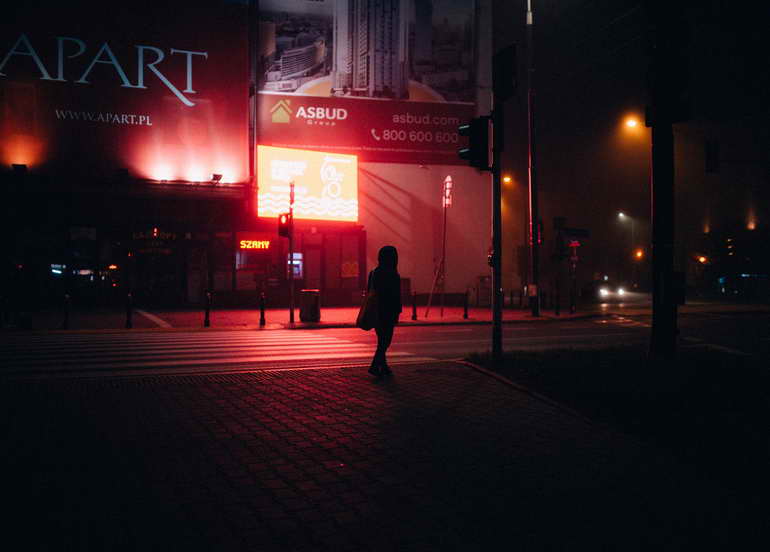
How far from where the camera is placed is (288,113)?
29969mm

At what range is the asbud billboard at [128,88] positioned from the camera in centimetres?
2569

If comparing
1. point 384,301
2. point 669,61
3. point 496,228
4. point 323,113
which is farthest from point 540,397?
point 323,113

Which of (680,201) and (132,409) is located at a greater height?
(680,201)

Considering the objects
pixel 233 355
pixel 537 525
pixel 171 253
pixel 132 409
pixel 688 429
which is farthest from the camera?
pixel 171 253

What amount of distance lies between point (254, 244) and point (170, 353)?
1742 cm

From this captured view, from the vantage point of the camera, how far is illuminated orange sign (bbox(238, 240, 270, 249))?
28.8 m

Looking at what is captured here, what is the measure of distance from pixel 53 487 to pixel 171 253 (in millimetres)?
24756

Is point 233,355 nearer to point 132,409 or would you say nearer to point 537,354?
point 132,409

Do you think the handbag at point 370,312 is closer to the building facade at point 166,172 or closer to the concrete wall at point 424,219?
the building facade at point 166,172

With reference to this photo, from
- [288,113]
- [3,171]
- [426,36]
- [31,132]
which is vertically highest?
[426,36]

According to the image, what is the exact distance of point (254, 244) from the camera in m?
29.0

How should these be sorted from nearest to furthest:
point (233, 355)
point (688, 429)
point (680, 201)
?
point (688, 429), point (233, 355), point (680, 201)

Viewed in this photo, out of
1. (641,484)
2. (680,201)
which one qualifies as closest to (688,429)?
(641,484)

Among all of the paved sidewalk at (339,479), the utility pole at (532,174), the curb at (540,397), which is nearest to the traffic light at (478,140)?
the curb at (540,397)
